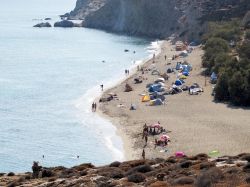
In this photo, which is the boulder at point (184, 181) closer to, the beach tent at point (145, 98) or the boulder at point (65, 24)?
the beach tent at point (145, 98)

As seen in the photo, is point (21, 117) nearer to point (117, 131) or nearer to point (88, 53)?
point (117, 131)

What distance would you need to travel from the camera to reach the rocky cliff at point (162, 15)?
12494 cm

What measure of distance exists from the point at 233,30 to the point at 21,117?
46918 mm

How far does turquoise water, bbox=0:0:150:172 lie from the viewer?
152 feet

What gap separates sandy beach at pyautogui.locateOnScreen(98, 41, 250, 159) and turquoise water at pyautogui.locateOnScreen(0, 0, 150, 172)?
1711 mm

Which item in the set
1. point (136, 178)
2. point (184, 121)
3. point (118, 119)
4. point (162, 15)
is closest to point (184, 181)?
point (136, 178)

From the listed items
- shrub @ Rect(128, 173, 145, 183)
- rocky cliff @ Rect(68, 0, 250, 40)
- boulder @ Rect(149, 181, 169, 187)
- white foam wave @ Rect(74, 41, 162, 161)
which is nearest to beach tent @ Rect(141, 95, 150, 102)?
white foam wave @ Rect(74, 41, 162, 161)

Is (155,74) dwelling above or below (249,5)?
below

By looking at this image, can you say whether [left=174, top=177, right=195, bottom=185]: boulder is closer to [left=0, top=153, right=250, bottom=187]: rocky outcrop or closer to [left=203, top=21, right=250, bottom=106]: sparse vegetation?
[left=0, top=153, right=250, bottom=187]: rocky outcrop

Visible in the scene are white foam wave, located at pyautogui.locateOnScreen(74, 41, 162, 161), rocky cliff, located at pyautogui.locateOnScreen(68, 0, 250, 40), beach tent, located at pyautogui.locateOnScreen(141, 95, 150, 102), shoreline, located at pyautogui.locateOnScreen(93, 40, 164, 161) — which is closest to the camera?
shoreline, located at pyautogui.locateOnScreen(93, 40, 164, 161)

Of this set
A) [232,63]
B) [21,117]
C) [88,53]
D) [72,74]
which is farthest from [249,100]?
[88,53]

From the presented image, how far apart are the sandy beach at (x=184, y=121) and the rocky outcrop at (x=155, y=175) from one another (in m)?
15.7

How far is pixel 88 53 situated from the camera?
116 metres

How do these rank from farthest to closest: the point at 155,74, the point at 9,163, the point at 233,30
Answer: the point at 233,30 → the point at 155,74 → the point at 9,163
